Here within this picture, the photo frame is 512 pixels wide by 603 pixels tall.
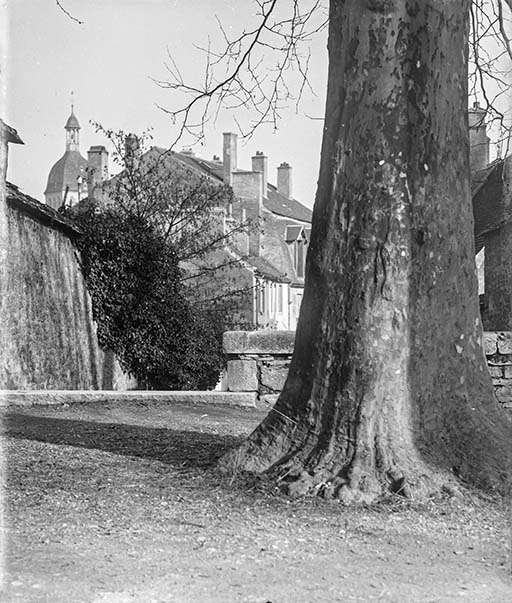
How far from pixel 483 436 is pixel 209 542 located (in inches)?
94.2

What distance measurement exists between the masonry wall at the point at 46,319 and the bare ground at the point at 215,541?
32.8ft

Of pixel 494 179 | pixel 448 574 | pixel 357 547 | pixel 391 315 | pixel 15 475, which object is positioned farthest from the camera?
pixel 494 179

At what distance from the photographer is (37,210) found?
17.7 metres

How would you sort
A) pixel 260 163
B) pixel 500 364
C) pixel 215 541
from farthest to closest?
pixel 260 163 → pixel 500 364 → pixel 215 541

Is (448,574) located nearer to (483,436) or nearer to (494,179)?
(483,436)

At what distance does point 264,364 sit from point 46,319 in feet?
26.6

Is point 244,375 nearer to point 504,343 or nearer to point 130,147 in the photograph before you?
point 504,343

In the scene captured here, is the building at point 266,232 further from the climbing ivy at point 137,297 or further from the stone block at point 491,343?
the stone block at point 491,343

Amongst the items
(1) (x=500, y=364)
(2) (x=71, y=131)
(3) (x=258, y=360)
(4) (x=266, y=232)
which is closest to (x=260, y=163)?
(4) (x=266, y=232)

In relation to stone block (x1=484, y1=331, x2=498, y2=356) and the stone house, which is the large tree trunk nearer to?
stone block (x1=484, y1=331, x2=498, y2=356)

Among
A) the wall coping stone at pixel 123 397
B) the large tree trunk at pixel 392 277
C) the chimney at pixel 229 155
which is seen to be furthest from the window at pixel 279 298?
the large tree trunk at pixel 392 277

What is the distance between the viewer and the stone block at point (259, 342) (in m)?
12.0

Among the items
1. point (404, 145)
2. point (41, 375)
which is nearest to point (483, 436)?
point (404, 145)

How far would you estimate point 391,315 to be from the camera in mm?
6316
